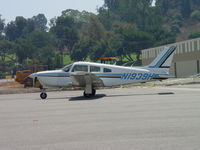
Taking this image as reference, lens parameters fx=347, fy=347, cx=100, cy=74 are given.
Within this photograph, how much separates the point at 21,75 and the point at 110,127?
33185mm

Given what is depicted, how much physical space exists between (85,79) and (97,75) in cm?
95

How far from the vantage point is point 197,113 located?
1090cm

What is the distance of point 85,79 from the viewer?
1997 centimetres

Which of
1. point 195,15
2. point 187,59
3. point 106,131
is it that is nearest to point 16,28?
point 195,15

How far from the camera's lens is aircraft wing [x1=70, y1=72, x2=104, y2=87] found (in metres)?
19.4

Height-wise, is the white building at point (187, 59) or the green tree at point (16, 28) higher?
the green tree at point (16, 28)

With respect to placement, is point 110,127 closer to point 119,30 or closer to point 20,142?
point 20,142

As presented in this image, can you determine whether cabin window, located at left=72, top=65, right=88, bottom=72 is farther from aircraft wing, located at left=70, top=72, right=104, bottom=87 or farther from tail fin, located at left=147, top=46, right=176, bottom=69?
tail fin, located at left=147, top=46, right=176, bottom=69

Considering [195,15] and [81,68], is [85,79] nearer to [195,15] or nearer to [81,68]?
[81,68]

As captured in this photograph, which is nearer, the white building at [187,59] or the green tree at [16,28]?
the white building at [187,59]

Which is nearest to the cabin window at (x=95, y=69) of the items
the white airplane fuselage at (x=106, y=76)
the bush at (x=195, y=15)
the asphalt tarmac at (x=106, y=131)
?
the white airplane fuselage at (x=106, y=76)

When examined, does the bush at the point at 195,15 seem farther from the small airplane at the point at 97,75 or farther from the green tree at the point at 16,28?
the small airplane at the point at 97,75

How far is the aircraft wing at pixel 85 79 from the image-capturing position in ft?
63.8

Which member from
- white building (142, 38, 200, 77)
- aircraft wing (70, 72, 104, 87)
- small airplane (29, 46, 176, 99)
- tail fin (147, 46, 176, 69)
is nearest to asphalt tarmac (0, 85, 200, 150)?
aircraft wing (70, 72, 104, 87)
